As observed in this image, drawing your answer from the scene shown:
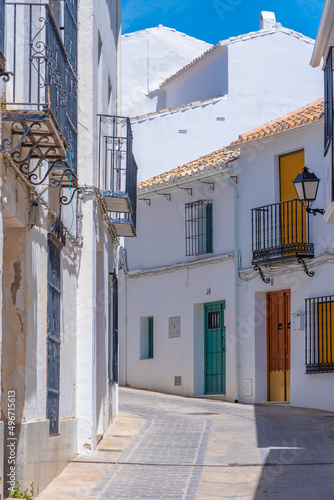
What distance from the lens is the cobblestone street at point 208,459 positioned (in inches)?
340

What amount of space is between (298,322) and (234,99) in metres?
9.19

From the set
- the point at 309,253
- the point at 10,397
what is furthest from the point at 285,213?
the point at 10,397

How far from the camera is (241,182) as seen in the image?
2059 cm

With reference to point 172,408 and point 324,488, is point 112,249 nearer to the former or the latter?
point 172,408

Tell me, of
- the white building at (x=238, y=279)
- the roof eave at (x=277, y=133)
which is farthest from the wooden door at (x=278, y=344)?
the roof eave at (x=277, y=133)

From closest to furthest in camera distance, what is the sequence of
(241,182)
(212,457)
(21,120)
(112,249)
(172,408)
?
(21,120) < (212,457) < (112,249) < (172,408) < (241,182)

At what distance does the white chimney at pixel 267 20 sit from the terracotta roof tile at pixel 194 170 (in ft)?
21.2

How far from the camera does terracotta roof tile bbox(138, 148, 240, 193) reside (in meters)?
20.6

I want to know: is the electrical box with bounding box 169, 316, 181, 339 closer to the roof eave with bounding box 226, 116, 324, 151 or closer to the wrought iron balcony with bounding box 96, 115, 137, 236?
the roof eave with bounding box 226, 116, 324, 151

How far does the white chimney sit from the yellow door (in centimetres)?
935

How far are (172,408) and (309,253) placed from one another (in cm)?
427

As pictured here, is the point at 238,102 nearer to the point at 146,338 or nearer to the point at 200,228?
the point at 200,228

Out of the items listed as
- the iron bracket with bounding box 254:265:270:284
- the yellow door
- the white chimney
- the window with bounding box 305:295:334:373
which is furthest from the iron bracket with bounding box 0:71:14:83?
the white chimney

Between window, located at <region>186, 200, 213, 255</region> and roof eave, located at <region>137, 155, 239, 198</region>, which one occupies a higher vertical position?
roof eave, located at <region>137, 155, 239, 198</region>
